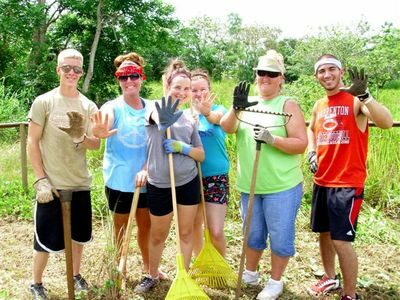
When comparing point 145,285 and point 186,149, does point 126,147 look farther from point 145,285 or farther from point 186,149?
A: point 145,285

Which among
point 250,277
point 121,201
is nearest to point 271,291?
point 250,277

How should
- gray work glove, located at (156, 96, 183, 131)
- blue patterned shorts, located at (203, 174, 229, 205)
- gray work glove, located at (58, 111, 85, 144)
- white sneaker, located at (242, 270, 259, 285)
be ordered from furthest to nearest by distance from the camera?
1. white sneaker, located at (242, 270, 259, 285)
2. blue patterned shorts, located at (203, 174, 229, 205)
3. gray work glove, located at (156, 96, 183, 131)
4. gray work glove, located at (58, 111, 85, 144)

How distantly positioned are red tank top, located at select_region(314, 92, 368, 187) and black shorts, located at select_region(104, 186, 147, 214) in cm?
128

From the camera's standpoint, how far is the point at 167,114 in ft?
8.70

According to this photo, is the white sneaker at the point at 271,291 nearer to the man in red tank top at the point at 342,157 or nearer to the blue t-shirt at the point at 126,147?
the man in red tank top at the point at 342,157

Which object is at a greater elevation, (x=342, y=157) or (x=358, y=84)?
(x=358, y=84)

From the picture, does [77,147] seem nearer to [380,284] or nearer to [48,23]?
[380,284]

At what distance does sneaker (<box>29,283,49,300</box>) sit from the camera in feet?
9.62

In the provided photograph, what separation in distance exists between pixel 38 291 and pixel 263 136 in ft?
6.34

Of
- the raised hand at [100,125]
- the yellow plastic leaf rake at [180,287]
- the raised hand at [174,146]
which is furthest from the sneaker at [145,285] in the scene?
the raised hand at [100,125]

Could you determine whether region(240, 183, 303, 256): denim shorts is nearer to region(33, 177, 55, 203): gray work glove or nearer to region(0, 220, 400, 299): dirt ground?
region(0, 220, 400, 299): dirt ground

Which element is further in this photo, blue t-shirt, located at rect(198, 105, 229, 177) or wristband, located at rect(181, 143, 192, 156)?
blue t-shirt, located at rect(198, 105, 229, 177)

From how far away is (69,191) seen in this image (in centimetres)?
262

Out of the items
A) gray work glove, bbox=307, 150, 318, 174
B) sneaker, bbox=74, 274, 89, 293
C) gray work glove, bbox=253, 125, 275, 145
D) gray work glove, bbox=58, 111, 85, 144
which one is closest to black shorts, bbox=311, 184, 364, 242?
gray work glove, bbox=307, 150, 318, 174
